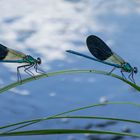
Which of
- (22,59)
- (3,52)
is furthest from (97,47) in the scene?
(22,59)

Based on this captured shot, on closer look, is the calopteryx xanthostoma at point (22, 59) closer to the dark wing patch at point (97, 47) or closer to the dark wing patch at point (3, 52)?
the dark wing patch at point (3, 52)

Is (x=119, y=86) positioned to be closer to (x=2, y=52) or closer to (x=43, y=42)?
(x=43, y=42)

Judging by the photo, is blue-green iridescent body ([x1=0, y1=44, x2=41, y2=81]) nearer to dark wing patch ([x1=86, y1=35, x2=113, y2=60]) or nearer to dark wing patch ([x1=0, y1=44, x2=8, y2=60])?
dark wing patch ([x1=0, y1=44, x2=8, y2=60])

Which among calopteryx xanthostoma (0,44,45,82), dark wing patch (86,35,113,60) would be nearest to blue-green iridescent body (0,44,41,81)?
calopteryx xanthostoma (0,44,45,82)

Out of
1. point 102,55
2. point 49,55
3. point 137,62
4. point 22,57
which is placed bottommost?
point 102,55

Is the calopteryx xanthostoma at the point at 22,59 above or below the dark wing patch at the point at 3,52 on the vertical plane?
above

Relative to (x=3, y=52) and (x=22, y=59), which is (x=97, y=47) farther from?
(x=22, y=59)

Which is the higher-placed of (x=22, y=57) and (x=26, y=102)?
(x=26, y=102)

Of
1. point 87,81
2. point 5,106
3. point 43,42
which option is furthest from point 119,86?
point 5,106

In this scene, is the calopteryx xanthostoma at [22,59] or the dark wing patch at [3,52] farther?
the calopteryx xanthostoma at [22,59]

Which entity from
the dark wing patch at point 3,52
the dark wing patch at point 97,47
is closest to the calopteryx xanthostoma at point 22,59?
the dark wing patch at point 3,52
